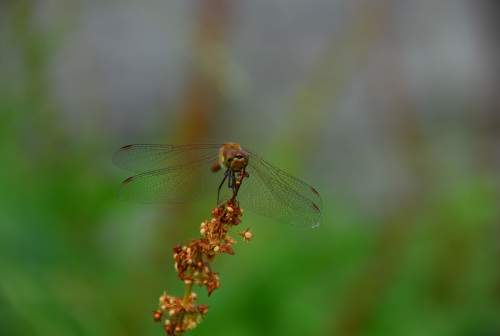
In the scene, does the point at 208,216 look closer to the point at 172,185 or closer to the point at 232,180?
the point at 172,185

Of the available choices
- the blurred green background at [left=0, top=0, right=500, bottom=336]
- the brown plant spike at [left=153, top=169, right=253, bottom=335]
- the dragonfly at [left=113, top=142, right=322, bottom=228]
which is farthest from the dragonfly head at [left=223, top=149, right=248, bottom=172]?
the blurred green background at [left=0, top=0, right=500, bottom=336]

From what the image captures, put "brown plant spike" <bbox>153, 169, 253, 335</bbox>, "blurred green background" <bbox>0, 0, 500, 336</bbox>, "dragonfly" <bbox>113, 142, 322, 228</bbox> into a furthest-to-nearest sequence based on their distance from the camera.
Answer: "blurred green background" <bbox>0, 0, 500, 336</bbox>, "dragonfly" <bbox>113, 142, 322, 228</bbox>, "brown plant spike" <bbox>153, 169, 253, 335</bbox>

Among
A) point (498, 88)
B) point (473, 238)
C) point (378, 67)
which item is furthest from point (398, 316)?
point (378, 67)

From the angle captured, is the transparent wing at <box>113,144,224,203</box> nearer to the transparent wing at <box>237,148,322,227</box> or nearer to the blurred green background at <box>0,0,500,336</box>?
the transparent wing at <box>237,148,322,227</box>

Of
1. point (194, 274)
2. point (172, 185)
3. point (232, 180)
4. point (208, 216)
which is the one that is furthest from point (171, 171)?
point (208, 216)

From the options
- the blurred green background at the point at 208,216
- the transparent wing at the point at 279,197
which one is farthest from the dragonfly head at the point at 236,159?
the blurred green background at the point at 208,216

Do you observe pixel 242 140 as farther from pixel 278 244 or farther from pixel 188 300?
pixel 188 300

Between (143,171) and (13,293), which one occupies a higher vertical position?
(143,171)
